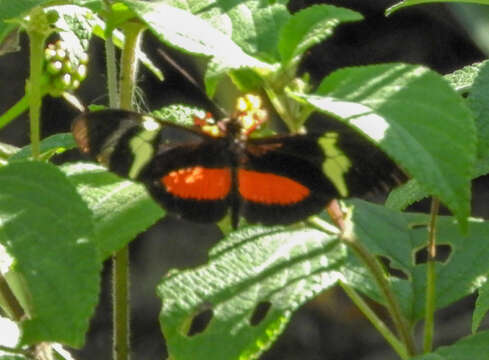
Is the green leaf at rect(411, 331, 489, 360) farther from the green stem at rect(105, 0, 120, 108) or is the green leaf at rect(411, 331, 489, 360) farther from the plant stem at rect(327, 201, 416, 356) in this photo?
the green stem at rect(105, 0, 120, 108)

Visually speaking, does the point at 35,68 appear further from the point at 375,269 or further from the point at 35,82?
the point at 375,269

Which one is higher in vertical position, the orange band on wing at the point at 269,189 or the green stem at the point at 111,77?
the green stem at the point at 111,77

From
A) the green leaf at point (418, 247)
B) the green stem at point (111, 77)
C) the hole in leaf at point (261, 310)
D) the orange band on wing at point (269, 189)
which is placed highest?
the green stem at point (111, 77)

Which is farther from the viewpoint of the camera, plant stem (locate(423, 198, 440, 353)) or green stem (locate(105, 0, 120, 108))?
green stem (locate(105, 0, 120, 108))

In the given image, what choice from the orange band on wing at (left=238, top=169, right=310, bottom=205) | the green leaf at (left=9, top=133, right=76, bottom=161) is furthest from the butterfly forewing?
the green leaf at (left=9, top=133, right=76, bottom=161)

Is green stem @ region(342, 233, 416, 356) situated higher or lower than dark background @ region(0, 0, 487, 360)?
higher

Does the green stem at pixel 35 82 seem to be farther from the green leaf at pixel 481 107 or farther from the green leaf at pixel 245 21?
the green leaf at pixel 481 107

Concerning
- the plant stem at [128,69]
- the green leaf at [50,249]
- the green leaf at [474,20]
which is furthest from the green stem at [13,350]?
the green leaf at [474,20]
